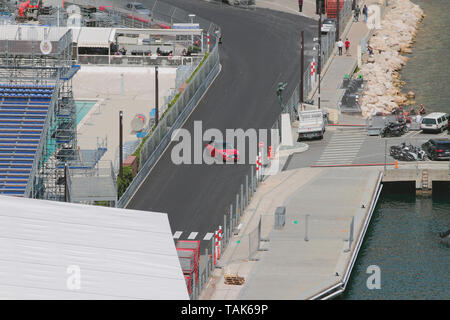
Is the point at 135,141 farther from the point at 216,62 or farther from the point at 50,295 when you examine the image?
the point at 50,295

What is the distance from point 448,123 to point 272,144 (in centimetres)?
1583

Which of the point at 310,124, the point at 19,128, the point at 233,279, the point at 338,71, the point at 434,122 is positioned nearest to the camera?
the point at 233,279

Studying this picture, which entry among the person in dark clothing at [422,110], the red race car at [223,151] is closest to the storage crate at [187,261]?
the red race car at [223,151]

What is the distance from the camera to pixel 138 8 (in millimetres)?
148750

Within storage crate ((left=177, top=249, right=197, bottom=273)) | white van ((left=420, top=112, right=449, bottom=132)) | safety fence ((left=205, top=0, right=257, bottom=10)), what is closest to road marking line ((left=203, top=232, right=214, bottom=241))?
storage crate ((left=177, top=249, right=197, bottom=273))

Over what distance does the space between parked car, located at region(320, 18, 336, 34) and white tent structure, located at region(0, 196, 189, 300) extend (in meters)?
66.3

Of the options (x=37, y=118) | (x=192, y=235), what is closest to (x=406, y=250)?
(x=192, y=235)

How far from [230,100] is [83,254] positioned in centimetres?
5665

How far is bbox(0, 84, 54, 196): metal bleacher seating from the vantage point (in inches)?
3932

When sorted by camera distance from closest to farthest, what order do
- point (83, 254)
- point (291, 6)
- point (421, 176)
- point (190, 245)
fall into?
point (83, 254) → point (190, 245) → point (421, 176) → point (291, 6)

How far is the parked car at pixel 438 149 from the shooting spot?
361 feet

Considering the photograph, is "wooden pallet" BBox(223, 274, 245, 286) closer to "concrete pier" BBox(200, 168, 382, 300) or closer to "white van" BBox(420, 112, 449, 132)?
"concrete pier" BBox(200, 168, 382, 300)

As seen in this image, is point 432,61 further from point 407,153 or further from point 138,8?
point 407,153

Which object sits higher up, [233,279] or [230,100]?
[230,100]
